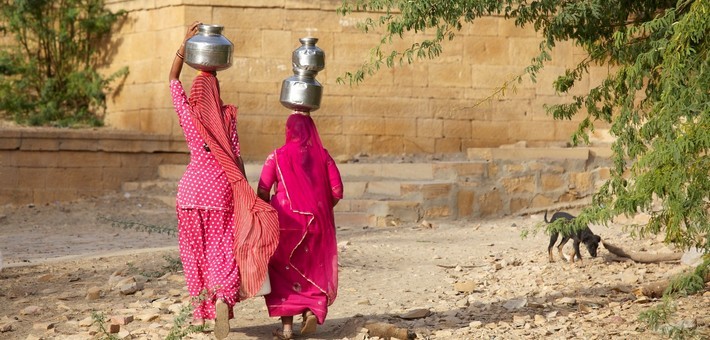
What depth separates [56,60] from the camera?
49.1 ft

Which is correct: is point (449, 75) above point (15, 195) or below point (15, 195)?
above

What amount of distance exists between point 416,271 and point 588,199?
4.27 meters

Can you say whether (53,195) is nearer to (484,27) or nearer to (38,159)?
(38,159)

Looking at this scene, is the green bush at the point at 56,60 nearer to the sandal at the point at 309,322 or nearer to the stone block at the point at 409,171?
the stone block at the point at 409,171

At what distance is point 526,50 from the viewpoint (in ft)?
46.8

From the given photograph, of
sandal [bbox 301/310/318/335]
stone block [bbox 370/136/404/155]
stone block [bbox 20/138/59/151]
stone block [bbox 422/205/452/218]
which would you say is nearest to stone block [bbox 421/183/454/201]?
stone block [bbox 422/205/452/218]

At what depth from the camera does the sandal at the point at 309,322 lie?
6.10 m

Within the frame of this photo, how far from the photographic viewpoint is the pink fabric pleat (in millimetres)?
5902

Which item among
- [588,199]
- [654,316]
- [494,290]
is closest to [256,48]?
[588,199]

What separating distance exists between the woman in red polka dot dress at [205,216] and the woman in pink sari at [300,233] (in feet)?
0.77

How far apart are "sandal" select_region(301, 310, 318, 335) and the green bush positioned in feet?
29.6

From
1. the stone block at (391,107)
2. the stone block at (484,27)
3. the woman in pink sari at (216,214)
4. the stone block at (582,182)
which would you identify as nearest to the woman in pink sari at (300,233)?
the woman in pink sari at (216,214)

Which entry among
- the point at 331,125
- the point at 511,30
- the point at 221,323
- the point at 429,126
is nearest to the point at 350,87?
the point at 331,125

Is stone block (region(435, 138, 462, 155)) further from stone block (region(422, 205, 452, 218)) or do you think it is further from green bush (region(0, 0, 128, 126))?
green bush (region(0, 0, 128, 126))
